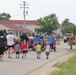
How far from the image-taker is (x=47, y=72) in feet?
57.4

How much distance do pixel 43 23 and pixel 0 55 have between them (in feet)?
252

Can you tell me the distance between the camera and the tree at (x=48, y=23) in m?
98.4

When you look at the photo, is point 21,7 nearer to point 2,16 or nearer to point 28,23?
point 28,23

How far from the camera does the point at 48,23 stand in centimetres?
9950

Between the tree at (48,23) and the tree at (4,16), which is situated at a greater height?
the tree at (4,16)

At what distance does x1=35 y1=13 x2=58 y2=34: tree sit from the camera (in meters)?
98.4

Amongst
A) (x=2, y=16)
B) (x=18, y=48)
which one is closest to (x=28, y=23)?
(x=2, y=16)

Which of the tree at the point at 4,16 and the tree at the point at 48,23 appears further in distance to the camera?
the tree at the point at 4,16

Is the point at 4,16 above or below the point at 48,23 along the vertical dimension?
above

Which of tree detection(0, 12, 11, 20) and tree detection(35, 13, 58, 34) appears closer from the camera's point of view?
tree detection(35, 13, 58, 34)

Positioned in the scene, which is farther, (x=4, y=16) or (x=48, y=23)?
(x=4, y=16)

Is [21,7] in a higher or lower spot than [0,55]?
higher

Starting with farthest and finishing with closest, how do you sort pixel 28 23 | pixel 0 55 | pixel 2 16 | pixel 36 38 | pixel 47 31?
pixel 2 16, pixel 28 23, pixel 47 31, pixel 36 38, pixel 0 55

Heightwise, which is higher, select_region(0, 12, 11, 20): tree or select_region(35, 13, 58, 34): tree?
select_region(0, 12, 11, 20): tree
